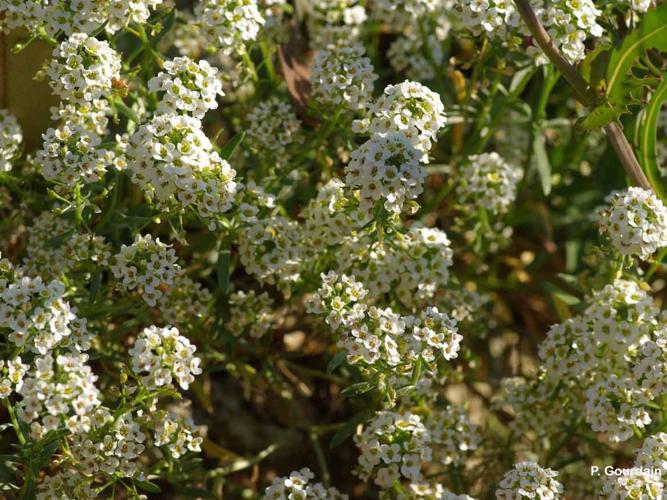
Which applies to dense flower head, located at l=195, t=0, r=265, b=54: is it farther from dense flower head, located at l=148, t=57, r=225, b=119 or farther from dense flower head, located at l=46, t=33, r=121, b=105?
dense flower head, located at l=46, t=33, r=121, b=105

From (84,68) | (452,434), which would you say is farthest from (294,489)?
(84,68)

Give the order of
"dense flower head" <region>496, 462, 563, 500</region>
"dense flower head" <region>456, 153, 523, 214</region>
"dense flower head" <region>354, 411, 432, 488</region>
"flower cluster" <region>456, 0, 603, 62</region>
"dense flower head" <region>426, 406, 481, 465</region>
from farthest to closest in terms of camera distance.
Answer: "dense flower head" <region>456, 153, 523, 214</region> < "dense flower head" <region>426, 406, 481, 465</region> < "flower cluster" <region>456, 0, 603, 62</region> < "dense flower head" <region>354, 411, 432, 488</region> < "dense flower head" <region>496, 462, 563, 500</region>

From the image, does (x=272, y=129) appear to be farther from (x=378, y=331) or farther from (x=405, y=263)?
(x=378, y=331)

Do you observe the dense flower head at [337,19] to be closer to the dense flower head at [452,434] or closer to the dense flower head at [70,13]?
the dense flower head at [70,13]

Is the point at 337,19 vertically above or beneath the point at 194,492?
above

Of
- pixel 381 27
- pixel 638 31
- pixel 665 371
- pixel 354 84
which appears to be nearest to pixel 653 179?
pixel 638 31

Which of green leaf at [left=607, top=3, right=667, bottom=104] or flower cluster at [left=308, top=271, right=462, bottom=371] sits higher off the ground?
green leaf at [left=607, top=3, right=667, bottom=104]

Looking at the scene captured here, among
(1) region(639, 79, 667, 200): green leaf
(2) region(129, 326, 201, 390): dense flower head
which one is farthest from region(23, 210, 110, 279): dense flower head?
(1) region(639, 79, 667, 200): green leaf
